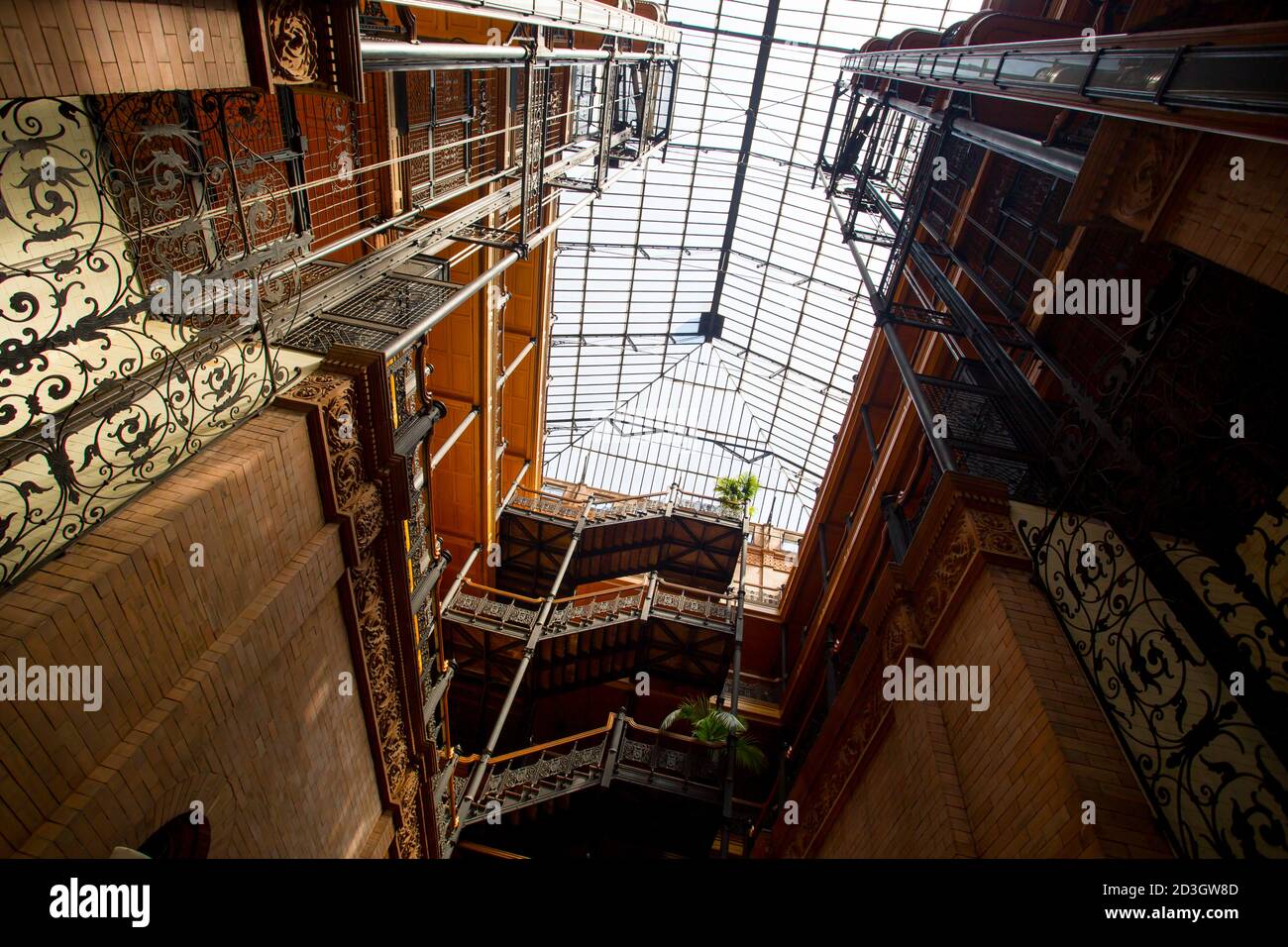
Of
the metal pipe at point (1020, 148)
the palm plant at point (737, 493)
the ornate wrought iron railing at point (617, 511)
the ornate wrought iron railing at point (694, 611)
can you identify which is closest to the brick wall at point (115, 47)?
the metal pipe at point (1020, 148)

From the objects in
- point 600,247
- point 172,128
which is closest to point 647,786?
point 172,128

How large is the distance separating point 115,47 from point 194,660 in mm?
4026

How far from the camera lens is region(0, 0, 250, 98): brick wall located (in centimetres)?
311

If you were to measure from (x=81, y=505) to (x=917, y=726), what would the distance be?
6.65 m

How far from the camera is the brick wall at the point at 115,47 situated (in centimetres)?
311

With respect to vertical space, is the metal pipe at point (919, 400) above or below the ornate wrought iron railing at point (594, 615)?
above

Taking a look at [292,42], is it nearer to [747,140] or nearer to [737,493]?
[737,493]

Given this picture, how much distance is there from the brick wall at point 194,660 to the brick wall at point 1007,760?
5.73 metres

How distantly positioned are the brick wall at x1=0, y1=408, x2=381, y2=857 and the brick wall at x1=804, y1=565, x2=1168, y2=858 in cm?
573

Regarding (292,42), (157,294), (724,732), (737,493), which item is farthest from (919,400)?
(737,493)

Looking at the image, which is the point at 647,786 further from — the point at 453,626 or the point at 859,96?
the point at 859,96

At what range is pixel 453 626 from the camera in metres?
→ 18.2

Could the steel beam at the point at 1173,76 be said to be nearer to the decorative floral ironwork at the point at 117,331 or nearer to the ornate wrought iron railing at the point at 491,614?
the decorative floral ironwork at the point at 117,331
